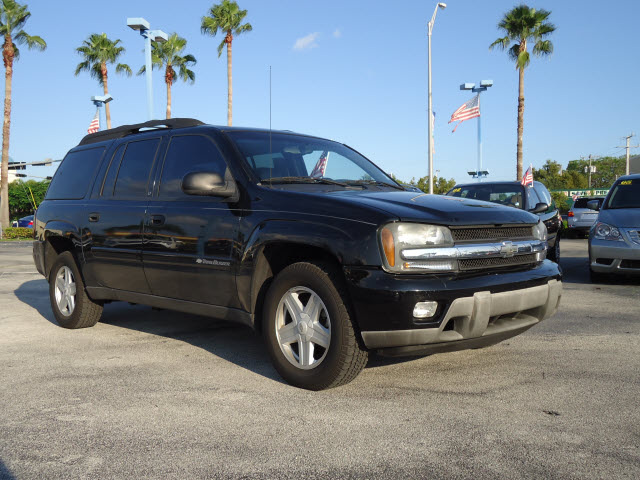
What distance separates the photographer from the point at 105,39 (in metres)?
42.1

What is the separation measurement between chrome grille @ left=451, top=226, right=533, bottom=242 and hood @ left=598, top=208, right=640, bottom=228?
5093 millimetres

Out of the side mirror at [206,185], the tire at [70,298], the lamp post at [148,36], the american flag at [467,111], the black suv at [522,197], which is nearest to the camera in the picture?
the side mirror at [206,185]

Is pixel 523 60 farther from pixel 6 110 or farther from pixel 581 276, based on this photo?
pixel 6 110

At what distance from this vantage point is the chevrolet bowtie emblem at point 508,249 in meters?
3.92

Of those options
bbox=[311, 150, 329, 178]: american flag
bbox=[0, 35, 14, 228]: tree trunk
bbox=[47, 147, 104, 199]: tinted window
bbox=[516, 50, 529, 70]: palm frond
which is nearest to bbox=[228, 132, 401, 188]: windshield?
bbox=[311, 150, 329, 178]: american flag

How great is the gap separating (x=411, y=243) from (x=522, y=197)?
7980mm

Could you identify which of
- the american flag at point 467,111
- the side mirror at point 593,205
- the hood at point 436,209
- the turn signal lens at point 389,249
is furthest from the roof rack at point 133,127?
the american flag at point 467,111

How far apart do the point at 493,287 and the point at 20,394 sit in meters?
3.06

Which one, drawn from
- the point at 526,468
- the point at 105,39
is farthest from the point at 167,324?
the point at 105,39

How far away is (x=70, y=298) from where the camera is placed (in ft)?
20.0

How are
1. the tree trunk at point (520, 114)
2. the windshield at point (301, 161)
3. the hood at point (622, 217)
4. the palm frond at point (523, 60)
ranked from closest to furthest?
1. the windshield at point (301, 161)
2. the hood at point (622, 217)
3. the palm frond at point (523, 60)
4. the tree trunk at point (520, 114)

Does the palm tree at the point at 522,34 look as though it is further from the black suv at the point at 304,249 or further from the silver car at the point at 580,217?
the black suv at the point at 304,249

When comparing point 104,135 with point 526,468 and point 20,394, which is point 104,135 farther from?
point 526,468

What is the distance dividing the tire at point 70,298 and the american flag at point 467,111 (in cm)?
2066
